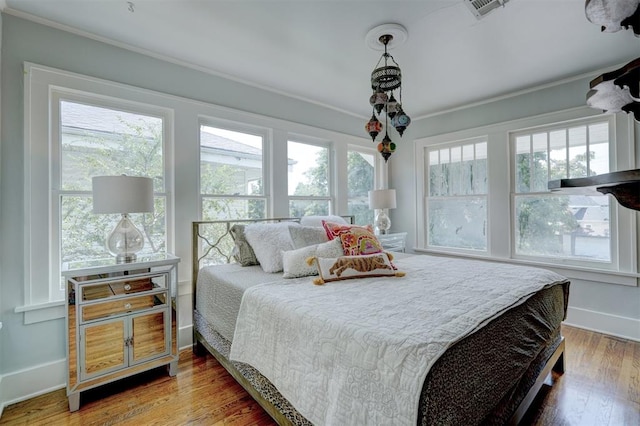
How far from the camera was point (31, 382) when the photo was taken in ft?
6.51

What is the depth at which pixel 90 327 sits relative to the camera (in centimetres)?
184

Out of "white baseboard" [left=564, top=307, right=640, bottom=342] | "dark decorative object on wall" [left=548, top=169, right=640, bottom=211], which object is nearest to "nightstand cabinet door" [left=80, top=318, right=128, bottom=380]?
"dark decorative object on wall" [left=548, top=169, right=640, bottom=211]

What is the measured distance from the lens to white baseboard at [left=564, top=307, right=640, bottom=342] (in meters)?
2.78

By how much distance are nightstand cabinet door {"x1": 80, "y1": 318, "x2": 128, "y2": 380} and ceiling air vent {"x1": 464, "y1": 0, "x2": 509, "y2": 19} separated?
3.06 m

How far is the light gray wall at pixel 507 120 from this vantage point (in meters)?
2.90

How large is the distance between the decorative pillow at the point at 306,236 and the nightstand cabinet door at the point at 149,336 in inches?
43.1

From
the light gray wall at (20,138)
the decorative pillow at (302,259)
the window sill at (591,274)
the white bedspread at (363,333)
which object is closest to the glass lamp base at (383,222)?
the window sill at (591,274)

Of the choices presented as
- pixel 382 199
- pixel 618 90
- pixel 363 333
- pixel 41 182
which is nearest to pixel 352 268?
pixel 363 333

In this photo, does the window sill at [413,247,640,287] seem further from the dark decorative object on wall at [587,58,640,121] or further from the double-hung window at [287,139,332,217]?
the dark decorative object on wall at [587,58,640,121]

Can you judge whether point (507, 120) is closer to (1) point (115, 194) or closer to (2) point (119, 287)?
(1) point (115, 194)

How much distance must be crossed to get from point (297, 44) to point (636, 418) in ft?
10.7

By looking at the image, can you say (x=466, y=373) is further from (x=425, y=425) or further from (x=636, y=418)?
(x=636, y=418)

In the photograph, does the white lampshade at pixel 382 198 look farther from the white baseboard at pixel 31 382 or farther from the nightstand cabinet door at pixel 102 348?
the white baseboard at pixel 31 382

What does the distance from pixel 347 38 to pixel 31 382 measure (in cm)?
329
